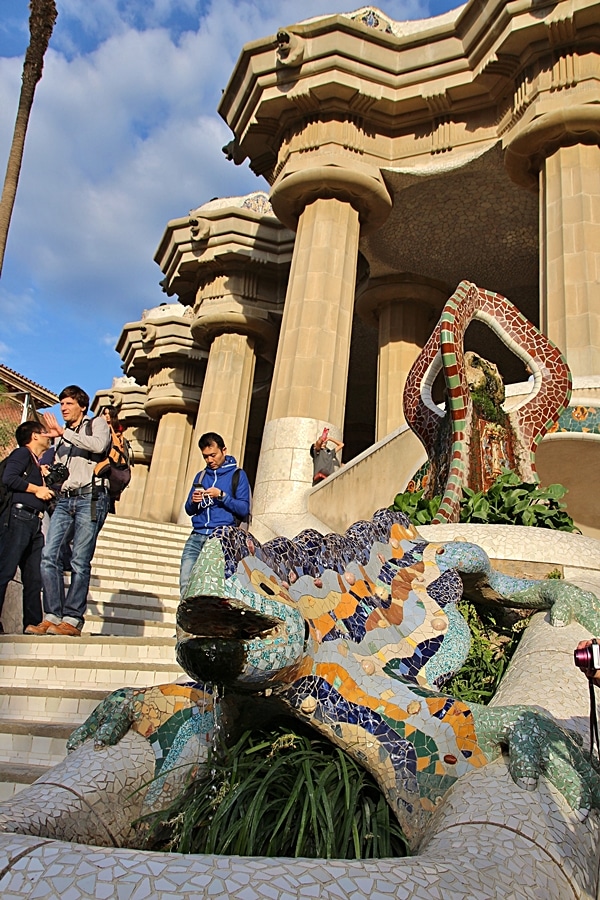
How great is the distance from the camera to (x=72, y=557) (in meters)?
5.64

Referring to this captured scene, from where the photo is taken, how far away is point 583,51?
12328 mm

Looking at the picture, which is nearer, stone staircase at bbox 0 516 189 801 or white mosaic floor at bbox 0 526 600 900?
white mosaic floor at bbox 0 526 600 900

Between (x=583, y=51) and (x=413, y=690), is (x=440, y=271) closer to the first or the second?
(x=583, y=51)

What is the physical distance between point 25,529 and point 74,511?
0.37 metres

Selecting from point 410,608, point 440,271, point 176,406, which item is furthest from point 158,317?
point 410,608

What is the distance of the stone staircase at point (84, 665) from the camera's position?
3.73 metres

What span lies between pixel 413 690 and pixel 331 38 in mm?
15017

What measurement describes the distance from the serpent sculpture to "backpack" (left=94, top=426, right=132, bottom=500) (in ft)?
11.8

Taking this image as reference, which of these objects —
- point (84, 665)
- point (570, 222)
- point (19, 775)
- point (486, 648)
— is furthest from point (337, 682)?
point (570, 222)

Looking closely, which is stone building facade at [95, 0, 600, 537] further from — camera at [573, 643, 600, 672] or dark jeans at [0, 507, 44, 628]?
camera at [573, 643, 600, 672]

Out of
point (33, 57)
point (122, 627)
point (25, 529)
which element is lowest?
point (122, 627)

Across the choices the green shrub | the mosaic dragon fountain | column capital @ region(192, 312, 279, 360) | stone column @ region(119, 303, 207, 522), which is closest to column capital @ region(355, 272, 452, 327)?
column capital @ region(192, 312, 279, 360)

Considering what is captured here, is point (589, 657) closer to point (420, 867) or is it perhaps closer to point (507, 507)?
point (420, 867)

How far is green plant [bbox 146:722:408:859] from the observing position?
1.95m
